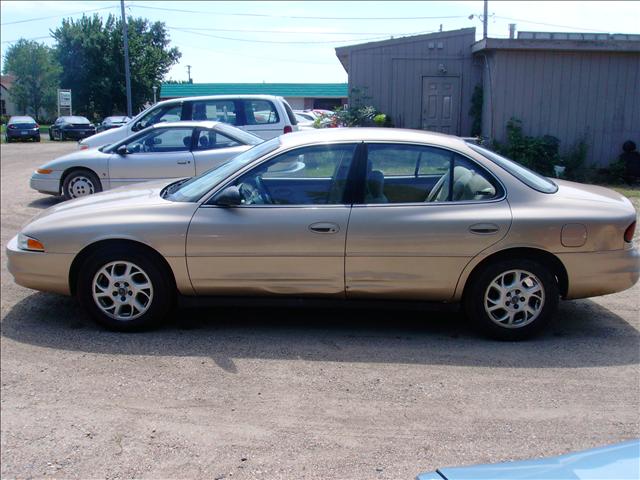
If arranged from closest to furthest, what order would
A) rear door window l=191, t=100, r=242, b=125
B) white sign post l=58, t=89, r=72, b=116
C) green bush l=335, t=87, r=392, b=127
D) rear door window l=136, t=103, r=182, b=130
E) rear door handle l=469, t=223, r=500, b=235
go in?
rear door handle l=469, t=223, r=500, b=235
rear door window l=136, t=103, r=182, b=130
rear door window l=191, t=100, r=242, b=125
green bush l=335, t=87, r=392, b=127
white sign post l=58, t=89, r=72, b=116

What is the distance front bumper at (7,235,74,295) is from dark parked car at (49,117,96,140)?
36.5 meters

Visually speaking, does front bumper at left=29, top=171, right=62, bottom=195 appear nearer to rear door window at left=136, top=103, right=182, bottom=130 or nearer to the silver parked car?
rear door window at left=136, top=103, right=182, bottom=130

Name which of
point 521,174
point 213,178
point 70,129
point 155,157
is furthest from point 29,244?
point 70,129

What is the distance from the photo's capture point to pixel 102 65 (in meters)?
49.6

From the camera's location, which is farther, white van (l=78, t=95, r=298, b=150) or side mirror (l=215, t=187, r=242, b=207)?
white van (l=78, t=95, r=298, b=150)

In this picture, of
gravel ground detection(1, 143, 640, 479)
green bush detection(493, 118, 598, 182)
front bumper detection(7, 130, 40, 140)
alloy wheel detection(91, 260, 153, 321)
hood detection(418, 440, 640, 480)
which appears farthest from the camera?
front bumper detection(7, 130, 40, 140)

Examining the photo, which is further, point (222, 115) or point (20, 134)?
point (20, 134)

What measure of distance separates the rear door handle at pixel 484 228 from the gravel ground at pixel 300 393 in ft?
2.83

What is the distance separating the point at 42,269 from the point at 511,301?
3.68 metres

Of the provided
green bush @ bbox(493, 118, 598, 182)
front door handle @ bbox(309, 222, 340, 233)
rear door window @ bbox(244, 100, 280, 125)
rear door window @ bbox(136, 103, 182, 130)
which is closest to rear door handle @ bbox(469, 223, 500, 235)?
front door handle @ bbox(309, 222, 340, 233)

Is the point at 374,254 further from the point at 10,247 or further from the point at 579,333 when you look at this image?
the point at 10,247

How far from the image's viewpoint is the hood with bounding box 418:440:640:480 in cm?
191

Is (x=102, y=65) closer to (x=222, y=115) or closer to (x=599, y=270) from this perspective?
(x=222, y=115)

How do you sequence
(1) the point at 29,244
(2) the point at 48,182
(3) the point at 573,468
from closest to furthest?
(3) the point at 573,468 → (1) the point at 29,244 → (2) the point at 48,182
